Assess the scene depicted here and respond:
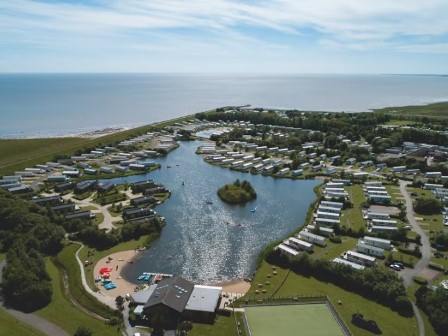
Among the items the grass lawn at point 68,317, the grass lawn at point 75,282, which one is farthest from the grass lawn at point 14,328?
the grass lawn at point 75,282

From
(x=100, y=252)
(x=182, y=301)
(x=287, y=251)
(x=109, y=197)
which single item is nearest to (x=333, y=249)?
(x=287, y=251)

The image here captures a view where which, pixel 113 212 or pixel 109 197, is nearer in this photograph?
pixel 113 212

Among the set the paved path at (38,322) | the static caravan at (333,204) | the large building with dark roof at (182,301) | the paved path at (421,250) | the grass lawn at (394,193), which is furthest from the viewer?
the grass lawn at (394,193)

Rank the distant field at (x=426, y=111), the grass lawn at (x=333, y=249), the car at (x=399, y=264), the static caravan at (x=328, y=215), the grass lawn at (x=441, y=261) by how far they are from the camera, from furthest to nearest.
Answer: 1. the distant field at (x=426, y=111)
2. the static caravan at (x=328, y=215)
3. the grass lawn at (x=333, y=249)
4. the grass lawn at (x=441, y=261)
5. the car at (x=399, y=264)

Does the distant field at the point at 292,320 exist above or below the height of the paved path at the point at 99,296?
above

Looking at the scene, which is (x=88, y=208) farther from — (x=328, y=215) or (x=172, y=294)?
(x=328, y=215)

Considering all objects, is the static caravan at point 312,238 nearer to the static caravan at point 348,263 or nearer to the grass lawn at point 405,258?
the static caravan at point 348,263

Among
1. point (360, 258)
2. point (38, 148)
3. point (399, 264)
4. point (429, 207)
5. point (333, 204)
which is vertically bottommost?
point (38, 148)
